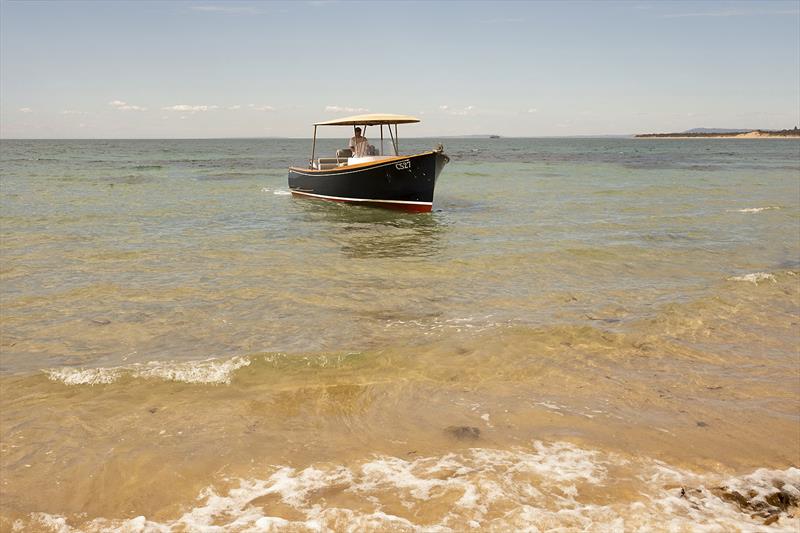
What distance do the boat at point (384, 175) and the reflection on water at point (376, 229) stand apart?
394 millimetres

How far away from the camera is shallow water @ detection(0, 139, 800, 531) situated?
3668 millimetres

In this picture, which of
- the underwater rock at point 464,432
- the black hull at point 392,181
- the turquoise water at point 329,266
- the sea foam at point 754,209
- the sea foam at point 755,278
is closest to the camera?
the underwater rock at point 464,432

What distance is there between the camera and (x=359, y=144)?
2039 centimetres

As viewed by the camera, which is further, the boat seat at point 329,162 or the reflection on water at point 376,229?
the boat seat at point 329,162

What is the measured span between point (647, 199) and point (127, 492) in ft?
76.3

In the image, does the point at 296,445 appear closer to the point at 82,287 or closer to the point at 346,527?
the point at 346,527

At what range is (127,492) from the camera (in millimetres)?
3852

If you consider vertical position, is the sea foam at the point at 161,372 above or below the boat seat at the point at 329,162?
below

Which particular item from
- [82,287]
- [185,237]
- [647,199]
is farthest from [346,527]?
[647,199]

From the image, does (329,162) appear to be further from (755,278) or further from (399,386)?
(399,386)

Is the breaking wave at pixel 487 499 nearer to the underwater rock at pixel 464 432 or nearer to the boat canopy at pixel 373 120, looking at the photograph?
the underwater rock at pixel 464 432

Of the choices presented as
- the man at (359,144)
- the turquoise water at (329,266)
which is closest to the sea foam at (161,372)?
the turquoise water at (329,266)

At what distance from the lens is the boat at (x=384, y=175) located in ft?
61.6

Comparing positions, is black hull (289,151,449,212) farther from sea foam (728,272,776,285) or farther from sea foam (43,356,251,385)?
sea foam (43,356,251,385)
